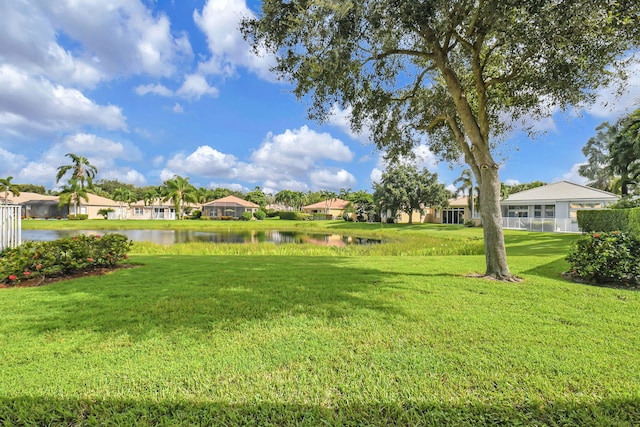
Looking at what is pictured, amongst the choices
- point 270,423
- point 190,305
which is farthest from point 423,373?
point 190,305

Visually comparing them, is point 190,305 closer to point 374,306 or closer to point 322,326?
point 322,326

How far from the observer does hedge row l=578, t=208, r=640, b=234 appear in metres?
14.7

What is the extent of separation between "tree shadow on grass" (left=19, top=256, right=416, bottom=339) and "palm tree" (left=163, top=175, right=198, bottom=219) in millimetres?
46863

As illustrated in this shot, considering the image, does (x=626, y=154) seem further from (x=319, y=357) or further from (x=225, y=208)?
(x=225, y=208)

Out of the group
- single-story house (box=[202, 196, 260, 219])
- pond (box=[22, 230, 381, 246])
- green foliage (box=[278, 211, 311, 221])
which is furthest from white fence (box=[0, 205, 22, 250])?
single-story house (box=[202, 196, 260, 219])

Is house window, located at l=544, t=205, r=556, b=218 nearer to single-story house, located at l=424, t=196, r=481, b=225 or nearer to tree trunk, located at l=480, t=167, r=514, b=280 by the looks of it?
single-story house, located at l=424, t=196, r=481, b=225

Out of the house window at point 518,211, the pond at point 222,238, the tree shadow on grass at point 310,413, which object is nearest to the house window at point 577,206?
the house window at point 518,211

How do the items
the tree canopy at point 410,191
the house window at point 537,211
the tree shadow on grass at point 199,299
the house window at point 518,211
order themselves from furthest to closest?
1. the tree canopy at point 410,191
2. the house window at point 518,211
3. the house window at point 537,211
4. the tree shadow on grass at point 199,299

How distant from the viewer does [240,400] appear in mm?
2670

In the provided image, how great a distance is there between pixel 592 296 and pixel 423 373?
15.2ft

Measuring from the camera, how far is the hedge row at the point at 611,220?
14.7 m

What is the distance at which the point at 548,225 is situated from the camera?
87.1ft

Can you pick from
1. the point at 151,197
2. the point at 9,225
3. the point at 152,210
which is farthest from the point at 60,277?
the point at 152,210

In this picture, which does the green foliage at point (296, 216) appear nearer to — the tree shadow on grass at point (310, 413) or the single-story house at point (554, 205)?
the single-story house at point (554, 205)
